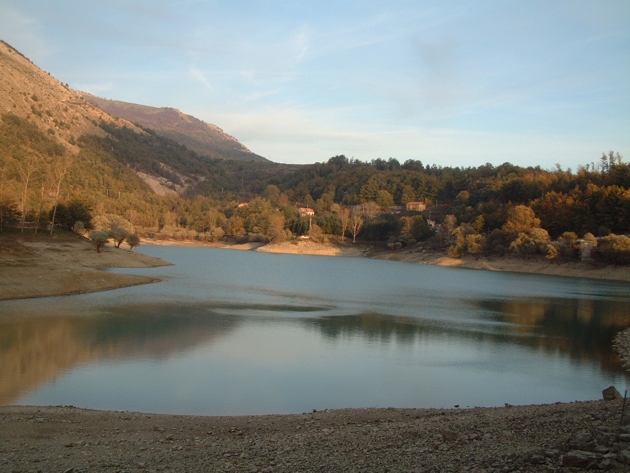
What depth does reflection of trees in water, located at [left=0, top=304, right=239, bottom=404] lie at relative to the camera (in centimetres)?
1177

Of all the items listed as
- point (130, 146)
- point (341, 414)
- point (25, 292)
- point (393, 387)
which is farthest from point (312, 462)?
point (130, 146)

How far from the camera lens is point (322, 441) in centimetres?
728

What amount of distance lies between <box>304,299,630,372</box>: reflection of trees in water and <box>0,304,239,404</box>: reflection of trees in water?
4.77m

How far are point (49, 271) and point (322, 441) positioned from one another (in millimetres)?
22457

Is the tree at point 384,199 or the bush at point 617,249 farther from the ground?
the tree at point 384,199

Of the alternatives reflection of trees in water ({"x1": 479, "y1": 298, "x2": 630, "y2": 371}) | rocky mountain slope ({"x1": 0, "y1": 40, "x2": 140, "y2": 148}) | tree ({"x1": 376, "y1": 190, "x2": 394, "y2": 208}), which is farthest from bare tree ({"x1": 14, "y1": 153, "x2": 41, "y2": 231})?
tree ({"x1": 376, "y1": 190, "x2": 394, "y2": 208})

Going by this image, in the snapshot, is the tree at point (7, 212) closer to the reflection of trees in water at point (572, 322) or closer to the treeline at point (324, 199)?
the treeline at point (324, 199)

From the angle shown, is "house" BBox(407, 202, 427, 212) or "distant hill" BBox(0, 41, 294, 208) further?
"house" BBox(407, 202, 427, 212)

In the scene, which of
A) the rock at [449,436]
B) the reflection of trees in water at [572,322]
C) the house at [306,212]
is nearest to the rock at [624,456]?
the rock at [449,436]

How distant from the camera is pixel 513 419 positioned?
838cm

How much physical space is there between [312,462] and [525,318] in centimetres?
2096

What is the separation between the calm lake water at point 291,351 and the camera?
35.7 feet

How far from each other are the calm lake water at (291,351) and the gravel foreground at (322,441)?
4.75ft

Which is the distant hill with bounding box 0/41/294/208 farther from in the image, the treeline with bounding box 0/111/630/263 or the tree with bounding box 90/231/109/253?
the tree with bounding box 90/231/109/253
